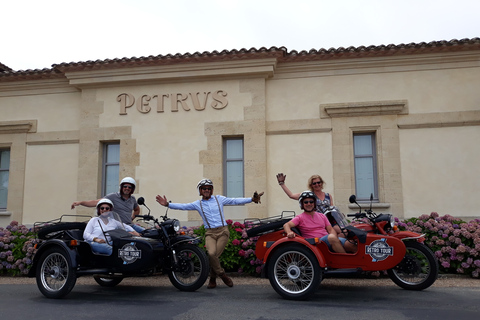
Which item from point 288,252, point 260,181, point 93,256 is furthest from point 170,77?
point 288,252

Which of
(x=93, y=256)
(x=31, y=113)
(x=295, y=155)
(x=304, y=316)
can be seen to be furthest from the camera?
(x=31, y=113)

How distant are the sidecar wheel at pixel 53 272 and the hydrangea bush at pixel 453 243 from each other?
18.3 ft

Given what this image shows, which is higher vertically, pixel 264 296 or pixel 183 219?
pixel 183 219

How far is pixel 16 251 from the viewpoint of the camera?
8.36 meters

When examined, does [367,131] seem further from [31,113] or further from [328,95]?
[31,113]

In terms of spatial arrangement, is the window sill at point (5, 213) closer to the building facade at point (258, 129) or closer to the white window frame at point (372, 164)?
the building facade at point (258, 129)

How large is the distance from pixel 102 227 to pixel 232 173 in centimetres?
445

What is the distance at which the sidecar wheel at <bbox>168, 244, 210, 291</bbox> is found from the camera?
6.07m

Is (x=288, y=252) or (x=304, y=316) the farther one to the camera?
(x=288, y=252)

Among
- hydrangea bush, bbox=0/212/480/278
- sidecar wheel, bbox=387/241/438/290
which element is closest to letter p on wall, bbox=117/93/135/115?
hydrangea bush, bbox=0/212/480/278

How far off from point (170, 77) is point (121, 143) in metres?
1.95

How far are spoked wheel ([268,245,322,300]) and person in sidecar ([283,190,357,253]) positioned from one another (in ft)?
0.96

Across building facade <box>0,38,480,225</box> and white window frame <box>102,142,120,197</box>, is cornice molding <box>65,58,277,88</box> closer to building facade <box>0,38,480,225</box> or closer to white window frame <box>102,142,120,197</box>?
building facade <box>0,38,480,225</box>

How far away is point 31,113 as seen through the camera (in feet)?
36.1
